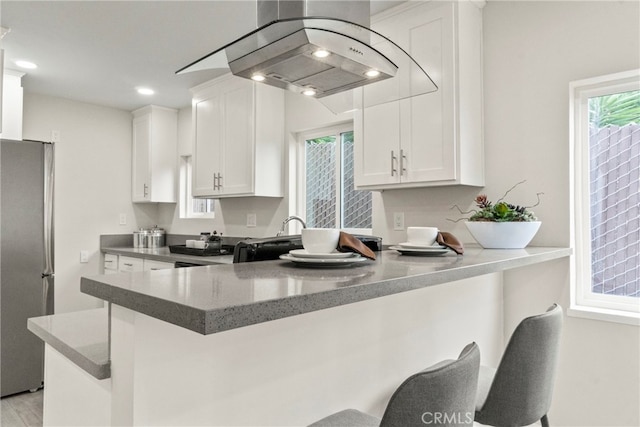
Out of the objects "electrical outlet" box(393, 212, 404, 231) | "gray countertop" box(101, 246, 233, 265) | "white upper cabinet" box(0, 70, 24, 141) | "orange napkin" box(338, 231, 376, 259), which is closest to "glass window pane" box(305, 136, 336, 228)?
"electrical outlet" box(393, 212, 404, 231)

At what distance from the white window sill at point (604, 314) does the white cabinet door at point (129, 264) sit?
343cm

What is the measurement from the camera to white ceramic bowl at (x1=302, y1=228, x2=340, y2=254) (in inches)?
47.0

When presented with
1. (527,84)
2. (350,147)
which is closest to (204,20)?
(350,147)

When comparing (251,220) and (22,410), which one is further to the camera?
(251,220)

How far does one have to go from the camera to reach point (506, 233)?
1995mm

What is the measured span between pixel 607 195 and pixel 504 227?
66 cm

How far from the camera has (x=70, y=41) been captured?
2.98m

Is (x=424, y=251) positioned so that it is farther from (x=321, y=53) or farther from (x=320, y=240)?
(x=321, y=53)

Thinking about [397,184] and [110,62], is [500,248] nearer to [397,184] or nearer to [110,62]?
[397,184]

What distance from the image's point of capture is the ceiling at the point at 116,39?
2.52 metres

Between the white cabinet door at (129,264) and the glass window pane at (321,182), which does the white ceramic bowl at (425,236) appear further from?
the white cabinet door at (129,264)

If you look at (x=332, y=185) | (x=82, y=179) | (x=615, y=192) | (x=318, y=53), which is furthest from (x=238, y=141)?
(x=615, y=192)

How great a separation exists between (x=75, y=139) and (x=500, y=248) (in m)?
4.31

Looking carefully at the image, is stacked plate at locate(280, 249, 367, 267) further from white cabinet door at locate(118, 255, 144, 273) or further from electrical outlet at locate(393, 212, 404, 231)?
white cabinet door at locate(118, 255, 144, 273)
